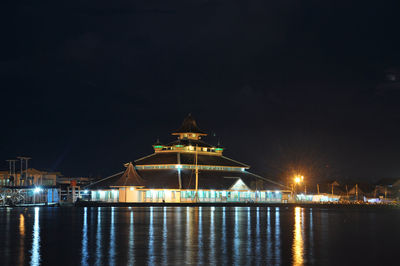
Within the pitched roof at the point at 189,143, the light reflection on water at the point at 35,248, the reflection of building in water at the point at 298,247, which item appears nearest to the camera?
the light reflection on water at the point at 35,248

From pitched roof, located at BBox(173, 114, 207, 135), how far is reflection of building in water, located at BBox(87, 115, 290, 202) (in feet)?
4.92

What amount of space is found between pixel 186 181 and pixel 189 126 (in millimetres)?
25745

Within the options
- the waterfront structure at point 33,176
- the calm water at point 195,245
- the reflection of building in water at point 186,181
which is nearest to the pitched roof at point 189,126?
the reflection of building in water at point 186,181

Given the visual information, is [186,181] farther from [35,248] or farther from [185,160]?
[35,248]

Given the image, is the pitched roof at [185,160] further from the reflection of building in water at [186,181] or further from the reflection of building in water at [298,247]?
the reflection of building in water at [298,247]

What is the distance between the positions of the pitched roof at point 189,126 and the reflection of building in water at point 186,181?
1499 millimetres

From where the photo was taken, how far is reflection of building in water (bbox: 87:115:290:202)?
330 feet

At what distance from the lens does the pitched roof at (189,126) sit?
125m

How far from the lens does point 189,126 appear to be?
12612 centimetres

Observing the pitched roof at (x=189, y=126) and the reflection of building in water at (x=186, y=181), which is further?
the pitched roof at (x=189, y=126)

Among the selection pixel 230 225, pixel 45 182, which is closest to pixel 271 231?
pixel 230 225

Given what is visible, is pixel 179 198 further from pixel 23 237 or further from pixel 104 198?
pixel 23 237

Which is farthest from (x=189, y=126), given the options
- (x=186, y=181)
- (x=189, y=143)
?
(x=186, y=181)

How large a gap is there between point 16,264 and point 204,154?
94388 millimetres
